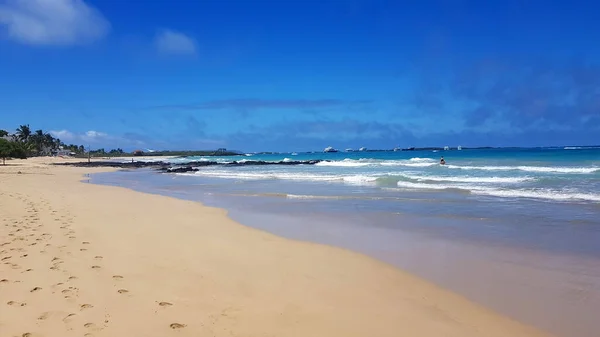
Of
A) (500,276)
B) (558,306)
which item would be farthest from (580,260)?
(558,306)

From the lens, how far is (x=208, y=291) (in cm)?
519

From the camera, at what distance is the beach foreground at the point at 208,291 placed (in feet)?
13.6

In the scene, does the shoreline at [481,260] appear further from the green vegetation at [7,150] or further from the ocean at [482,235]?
the green vegetation at [7,150]

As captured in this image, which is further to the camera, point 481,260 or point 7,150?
point 7,150

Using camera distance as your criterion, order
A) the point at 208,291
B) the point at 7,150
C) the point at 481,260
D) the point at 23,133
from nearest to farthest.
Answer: the point at 208,291 → the point at 481,260 → the point at 7,150 → the point at 23,133

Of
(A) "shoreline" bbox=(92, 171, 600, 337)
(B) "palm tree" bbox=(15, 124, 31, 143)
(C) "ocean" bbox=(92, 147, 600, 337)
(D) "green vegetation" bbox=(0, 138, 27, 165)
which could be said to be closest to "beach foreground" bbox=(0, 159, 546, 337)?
(A) "shoreline" bbox=(92, 171, 600, 337)

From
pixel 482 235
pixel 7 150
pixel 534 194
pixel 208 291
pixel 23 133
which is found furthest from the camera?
pixel 23 133

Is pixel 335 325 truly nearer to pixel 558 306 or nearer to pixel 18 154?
pixel 558 306

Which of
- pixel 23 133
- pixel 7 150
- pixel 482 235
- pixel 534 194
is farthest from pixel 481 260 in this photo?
pixel 23 133

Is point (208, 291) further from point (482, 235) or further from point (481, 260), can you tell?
point (482, 235)

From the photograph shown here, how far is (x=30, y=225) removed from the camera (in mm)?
8844

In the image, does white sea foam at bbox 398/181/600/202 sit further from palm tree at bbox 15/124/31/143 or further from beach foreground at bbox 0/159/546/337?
palm tree at bbox 15/124/31/143

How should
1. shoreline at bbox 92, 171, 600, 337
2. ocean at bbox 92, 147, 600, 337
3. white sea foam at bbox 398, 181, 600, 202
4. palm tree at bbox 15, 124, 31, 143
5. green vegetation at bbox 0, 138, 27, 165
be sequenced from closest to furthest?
1. shoreline at bbox 92, 171, 600, 337
2. ocean at bbox 92, 147, 600, 337
3. white sea foam at bbox 398, 181, 600, 202
4. green vegetation at bbox 0, 138, 27, 165
5. palm tree at bbox 15, 124, 31, 143

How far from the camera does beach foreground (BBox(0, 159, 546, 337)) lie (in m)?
4.14
